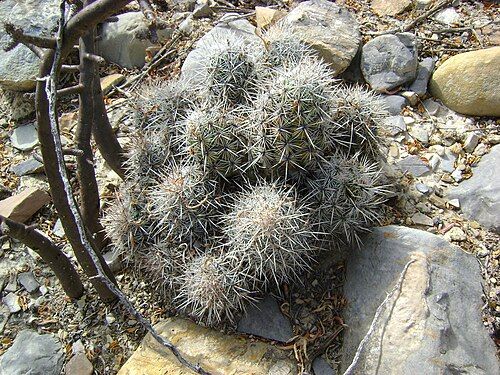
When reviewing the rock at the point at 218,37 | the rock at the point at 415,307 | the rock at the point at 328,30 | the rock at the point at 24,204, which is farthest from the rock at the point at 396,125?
the rock at the point at 24,204

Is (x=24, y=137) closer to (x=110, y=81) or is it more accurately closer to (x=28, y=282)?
(x=110, y=81)

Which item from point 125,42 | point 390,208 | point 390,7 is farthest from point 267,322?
point 390,7

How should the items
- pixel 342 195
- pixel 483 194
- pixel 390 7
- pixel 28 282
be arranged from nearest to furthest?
pixel 342 195 < pixel 483 194 < pixel 28 282 < pixel 390 7

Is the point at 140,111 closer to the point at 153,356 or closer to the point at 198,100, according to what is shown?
the point at 198,100

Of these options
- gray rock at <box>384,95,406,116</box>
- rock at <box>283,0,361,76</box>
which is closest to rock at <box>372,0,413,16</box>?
rock at <box>283,0,361,76</box>

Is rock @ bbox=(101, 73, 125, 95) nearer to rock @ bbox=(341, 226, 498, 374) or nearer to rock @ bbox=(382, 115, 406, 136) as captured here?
rock @ bbox=(382, 115, 406, 136)

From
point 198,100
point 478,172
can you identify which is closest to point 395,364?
A: point 478,172

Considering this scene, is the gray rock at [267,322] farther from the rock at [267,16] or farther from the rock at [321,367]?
the rock at [267,16]
